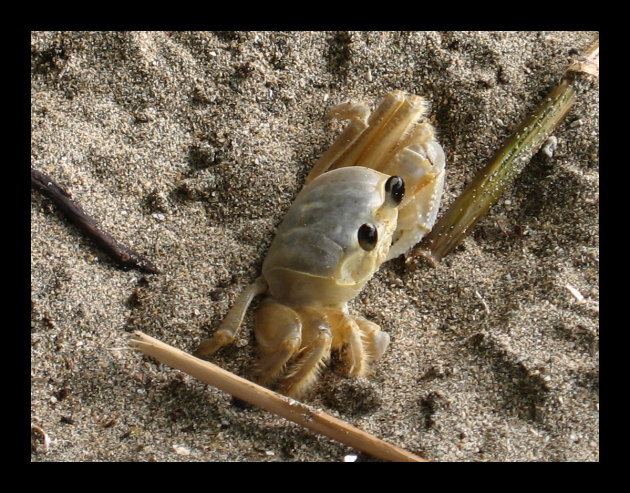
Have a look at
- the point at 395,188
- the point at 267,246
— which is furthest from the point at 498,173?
the point at 267,246

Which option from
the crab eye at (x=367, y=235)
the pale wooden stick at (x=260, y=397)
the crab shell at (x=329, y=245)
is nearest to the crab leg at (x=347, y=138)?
the crab shell at (x=329, y=245)

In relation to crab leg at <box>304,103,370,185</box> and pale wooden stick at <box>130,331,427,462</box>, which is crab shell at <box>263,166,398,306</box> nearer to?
crab leg at <box>304,103,370,185</box>

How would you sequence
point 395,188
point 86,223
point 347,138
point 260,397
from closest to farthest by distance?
point 260,397, point 86,223, point 395,188, point 347,138

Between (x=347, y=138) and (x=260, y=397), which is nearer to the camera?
(x=260, y=397)

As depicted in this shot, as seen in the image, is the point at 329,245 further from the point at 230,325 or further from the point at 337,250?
the point at 230,325

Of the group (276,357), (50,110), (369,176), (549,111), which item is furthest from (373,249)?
(50,110)
